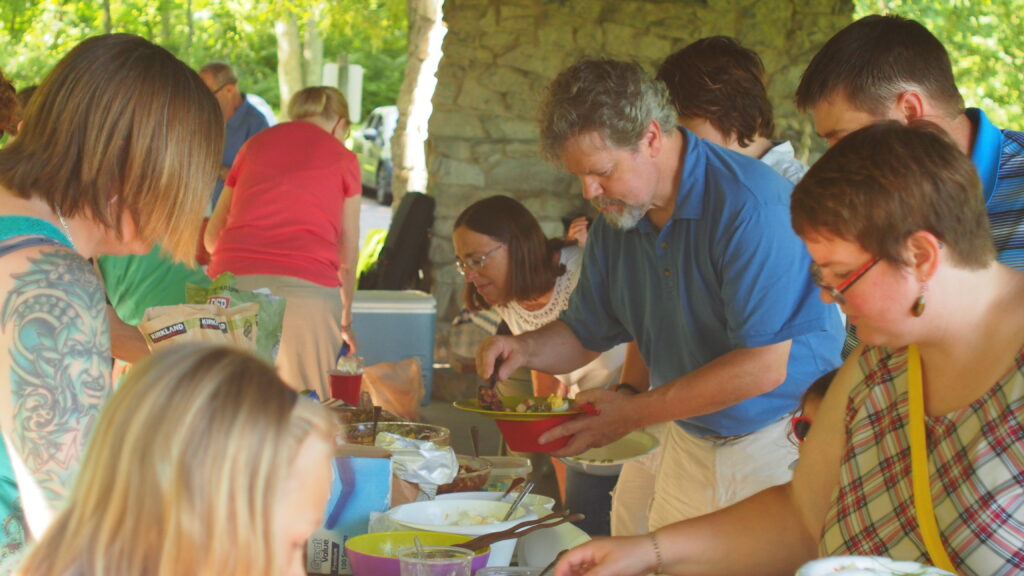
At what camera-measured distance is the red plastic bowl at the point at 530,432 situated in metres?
2.39

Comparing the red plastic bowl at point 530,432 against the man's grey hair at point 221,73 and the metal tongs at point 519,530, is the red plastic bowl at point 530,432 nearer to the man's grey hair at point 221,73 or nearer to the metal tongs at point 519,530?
the metal tongs at point 519,530

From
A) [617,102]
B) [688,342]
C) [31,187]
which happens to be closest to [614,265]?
[688,342]

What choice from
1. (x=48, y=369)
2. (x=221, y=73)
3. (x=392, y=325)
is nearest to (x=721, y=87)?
(x=48, y=369)

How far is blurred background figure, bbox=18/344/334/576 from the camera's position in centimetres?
98

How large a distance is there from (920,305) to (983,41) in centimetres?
1342

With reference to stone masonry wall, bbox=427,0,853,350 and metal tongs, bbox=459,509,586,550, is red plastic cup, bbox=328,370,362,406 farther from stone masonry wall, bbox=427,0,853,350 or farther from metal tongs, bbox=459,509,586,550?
stone masonry wall, bbox=427,0,853,350

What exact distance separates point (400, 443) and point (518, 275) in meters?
1.48

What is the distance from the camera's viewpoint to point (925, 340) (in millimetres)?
1505

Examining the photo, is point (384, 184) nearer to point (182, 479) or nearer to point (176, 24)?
point (176, 24)

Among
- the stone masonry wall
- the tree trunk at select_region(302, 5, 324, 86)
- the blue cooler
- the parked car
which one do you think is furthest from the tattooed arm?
the parked car

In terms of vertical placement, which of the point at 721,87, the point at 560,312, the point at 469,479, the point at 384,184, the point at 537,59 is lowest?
the point at 384,184

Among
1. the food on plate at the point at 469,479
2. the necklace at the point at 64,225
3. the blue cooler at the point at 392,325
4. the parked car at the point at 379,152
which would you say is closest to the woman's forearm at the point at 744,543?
the food on plate at the point at 469,479

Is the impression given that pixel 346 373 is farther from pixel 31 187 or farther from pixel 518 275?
pixel 31 187

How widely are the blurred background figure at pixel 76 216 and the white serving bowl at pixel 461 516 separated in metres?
0.57
